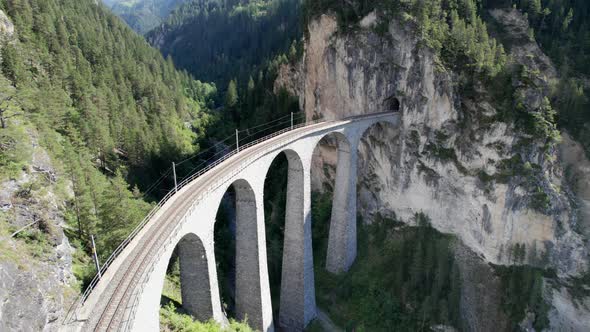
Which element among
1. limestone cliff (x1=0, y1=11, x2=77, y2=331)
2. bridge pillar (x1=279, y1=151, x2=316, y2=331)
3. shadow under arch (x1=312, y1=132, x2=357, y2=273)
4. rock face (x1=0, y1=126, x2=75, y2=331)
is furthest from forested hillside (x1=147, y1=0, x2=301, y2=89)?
rock face (x1=0, y1=126, x2=75, y2=331)

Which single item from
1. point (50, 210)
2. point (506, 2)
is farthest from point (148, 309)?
point (506, 2)

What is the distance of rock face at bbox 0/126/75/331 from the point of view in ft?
53.9

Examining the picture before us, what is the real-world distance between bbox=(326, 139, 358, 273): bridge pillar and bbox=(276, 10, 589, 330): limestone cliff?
6.69 meters

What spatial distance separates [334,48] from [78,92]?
38.1 metres

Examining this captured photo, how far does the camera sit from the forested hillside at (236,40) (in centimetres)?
13000

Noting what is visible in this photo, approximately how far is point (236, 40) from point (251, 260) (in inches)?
5960

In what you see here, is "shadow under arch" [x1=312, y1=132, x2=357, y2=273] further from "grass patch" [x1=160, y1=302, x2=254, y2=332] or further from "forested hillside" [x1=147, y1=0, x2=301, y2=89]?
"forested hillside" [x1=147, y1=0, x2=301, y2=89]

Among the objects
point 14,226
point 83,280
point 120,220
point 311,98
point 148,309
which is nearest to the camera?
point 148,309

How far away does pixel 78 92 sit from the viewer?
182 ft

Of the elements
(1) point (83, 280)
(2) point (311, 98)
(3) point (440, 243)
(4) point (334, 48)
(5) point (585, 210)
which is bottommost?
(3) point (440, 243)

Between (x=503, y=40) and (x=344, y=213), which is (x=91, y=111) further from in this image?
(x=503, y=40)

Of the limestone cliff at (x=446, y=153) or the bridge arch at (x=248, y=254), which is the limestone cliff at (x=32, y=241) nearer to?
the bridge arch at (x=248, y=254)

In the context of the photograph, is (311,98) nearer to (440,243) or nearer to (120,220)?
(440,243)

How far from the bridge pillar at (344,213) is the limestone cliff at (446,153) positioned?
6687mm
